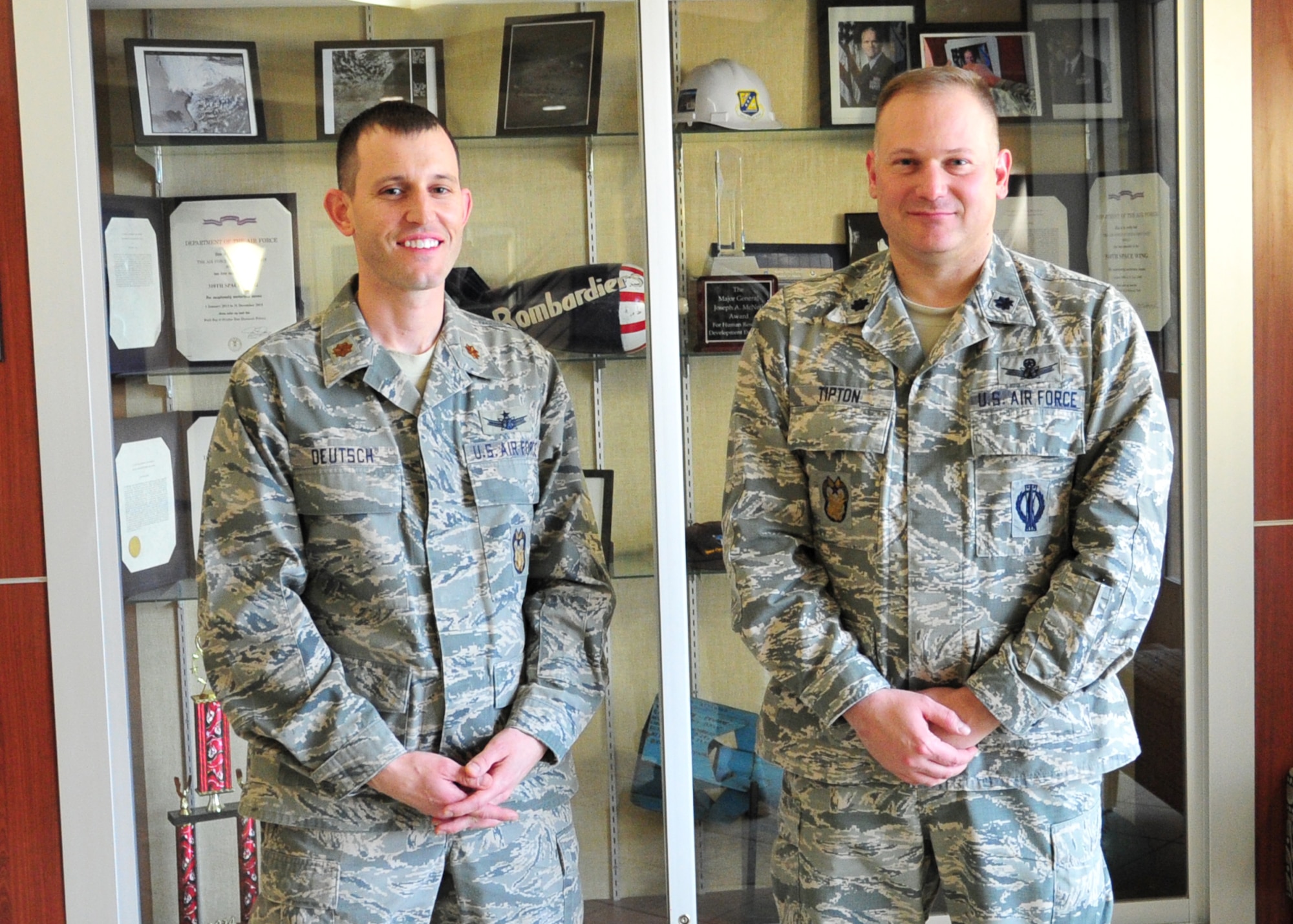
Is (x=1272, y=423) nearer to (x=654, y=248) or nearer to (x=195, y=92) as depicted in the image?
(x=654, y=248)

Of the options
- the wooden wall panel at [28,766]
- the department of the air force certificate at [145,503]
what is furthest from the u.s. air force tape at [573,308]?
the wooden wall panel at [28,766]

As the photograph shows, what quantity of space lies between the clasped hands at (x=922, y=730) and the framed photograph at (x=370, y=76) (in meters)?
1.67

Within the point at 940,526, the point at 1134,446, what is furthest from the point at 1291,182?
the point at 940,526

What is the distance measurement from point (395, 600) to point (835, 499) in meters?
0.67

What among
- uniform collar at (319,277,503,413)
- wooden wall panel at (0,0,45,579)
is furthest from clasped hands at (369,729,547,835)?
wooden wall panel at (0,0,45,579)

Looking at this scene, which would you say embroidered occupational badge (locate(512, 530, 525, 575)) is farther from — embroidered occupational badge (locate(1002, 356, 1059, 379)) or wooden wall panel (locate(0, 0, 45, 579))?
wooden wall panel (locate(0, 0, 45, 579))

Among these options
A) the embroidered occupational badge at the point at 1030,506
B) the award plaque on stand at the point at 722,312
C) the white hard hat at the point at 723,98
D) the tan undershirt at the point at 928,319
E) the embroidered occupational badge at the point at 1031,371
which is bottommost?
the embroidered occupational badge at the point at 1030,506

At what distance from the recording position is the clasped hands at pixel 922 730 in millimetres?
1639

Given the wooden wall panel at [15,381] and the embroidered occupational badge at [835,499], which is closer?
the embroidered occupational badge at [835,499]

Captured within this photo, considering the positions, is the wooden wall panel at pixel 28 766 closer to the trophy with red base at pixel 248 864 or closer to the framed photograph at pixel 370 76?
the trophy with red base at pixel 248 864

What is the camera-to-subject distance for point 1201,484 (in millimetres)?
2645

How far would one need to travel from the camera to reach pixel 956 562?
1732 mm

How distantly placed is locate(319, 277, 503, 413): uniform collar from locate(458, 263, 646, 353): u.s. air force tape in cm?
76

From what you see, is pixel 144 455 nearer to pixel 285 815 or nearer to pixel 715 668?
pixel 285 815
